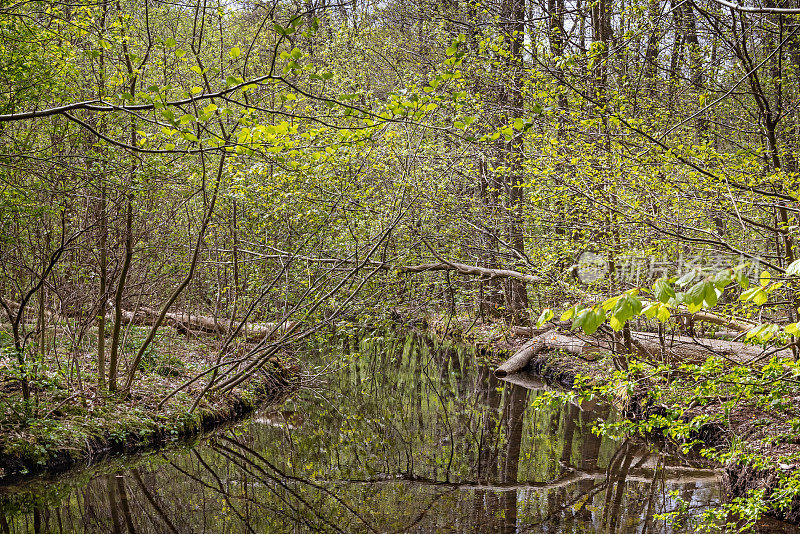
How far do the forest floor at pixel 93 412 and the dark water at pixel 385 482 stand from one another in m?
0.35

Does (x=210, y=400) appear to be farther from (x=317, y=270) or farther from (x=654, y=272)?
(x=654, y=272)

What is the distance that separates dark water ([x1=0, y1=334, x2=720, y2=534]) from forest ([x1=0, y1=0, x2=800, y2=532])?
50cm

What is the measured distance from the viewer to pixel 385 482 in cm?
735

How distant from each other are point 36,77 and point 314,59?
11.4 metres

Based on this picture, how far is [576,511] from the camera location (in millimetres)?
6312

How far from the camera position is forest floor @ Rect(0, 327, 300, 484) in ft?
22.9

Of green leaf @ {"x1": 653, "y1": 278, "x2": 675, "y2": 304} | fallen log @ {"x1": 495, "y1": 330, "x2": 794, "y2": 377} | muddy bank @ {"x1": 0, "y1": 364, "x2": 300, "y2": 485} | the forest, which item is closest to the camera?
green leaf @ {"x1": 653, "y1": 278, "x2": 675, "y2": 304}

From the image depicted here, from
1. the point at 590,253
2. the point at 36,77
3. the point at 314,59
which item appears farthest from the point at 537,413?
the point at 314,59

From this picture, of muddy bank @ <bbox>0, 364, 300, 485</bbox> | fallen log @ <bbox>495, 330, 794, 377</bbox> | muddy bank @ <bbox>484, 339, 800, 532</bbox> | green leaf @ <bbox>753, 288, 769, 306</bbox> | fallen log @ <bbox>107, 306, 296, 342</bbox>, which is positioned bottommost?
muddy bank @ <bbox>0, 364, 300, 485</bbox>

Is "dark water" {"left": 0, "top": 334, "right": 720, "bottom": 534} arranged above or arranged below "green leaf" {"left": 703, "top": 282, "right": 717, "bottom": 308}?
below

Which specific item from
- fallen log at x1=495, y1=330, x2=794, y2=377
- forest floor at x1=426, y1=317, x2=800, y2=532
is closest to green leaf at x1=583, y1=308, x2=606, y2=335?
forest floor at x1=426, y1=317, x2=800, y2=532

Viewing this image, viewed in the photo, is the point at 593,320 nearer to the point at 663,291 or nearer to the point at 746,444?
the point at 663,291

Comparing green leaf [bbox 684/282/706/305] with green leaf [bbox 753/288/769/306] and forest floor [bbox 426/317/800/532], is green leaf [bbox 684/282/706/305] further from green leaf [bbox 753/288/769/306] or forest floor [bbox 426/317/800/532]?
forest floor [bbox 426/317/800/532]

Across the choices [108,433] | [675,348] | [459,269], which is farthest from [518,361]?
[108,433]
